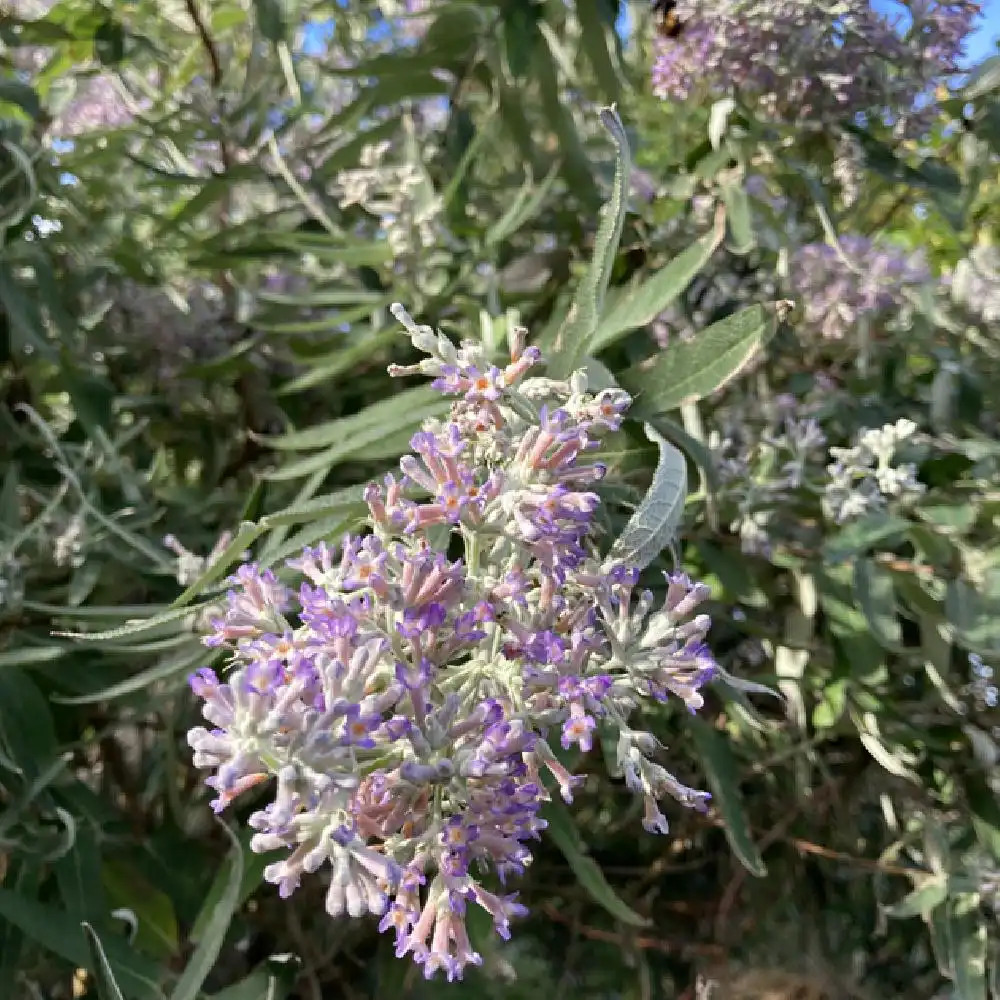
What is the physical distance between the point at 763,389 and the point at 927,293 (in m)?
0.21

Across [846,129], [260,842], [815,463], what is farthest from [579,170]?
[260,842]

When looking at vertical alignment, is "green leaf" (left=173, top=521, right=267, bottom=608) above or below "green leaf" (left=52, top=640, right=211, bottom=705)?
above

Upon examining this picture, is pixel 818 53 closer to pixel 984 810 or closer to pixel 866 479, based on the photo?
pixel 866 479

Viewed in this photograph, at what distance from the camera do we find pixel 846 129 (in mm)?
893

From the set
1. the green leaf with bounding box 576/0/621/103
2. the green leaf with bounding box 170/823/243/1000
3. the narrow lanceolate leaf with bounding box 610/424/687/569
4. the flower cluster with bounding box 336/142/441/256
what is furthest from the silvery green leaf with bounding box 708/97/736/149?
the green leaf with bounding box 170/823/243/1000

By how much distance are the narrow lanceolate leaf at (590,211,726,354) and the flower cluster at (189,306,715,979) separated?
16cm

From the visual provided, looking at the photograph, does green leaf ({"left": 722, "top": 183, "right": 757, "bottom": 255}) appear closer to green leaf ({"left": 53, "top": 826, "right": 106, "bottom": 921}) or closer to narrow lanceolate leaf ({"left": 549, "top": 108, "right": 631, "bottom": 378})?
narrow lanceolate leaf ({"left": 549, "top": 108, "right": 631, "bottom": 378})

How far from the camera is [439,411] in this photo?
24.8 inches

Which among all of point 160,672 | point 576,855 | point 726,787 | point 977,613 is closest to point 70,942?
point 160,672

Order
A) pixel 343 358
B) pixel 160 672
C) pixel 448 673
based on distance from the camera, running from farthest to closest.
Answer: pixel 343 358, pixel 160 672, pixel 448 673

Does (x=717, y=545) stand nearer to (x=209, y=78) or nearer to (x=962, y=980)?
(x=962, y=980)

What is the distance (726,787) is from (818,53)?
0.59m

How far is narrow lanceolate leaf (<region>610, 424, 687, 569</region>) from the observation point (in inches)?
18.3

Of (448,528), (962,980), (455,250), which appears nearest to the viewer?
(448,528)
